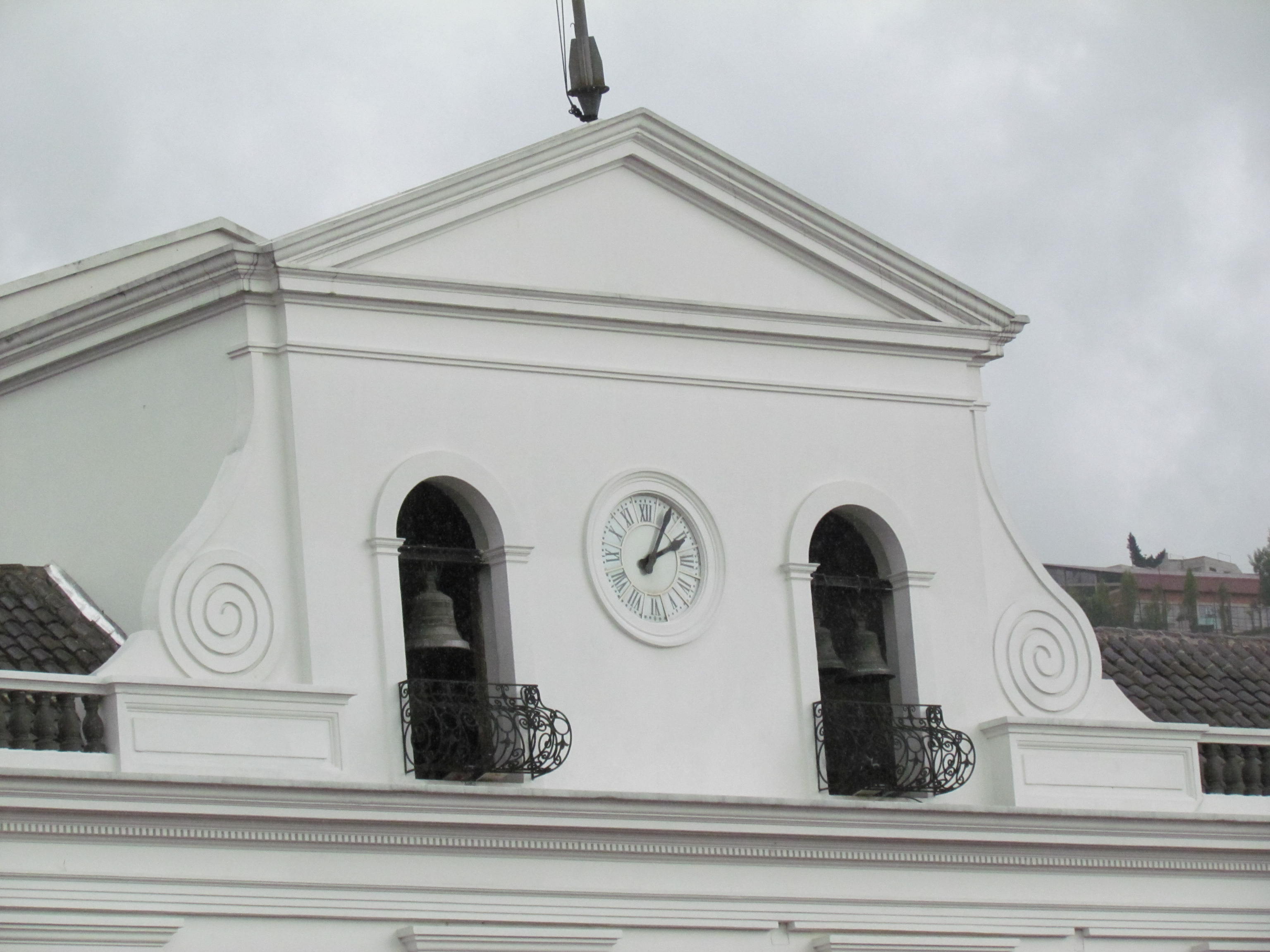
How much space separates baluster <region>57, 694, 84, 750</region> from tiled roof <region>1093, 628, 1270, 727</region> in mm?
9232

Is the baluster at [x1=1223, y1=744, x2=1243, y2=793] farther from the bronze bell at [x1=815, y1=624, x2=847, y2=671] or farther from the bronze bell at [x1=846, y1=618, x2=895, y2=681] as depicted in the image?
the bronze bell at [x1=815, y1=624, x2=847, y2=671]

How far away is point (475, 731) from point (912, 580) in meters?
3.91

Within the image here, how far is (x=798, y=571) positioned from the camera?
66.2 ft

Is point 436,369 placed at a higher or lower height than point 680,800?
higher

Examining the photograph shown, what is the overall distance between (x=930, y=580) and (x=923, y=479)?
793 mm

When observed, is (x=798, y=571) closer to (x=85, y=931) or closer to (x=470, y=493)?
(x=470, y=493)

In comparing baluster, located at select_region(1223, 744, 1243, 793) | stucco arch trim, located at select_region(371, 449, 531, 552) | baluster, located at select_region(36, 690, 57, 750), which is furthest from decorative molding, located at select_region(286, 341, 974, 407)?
baluster, located at select_region(1223, 744, 1243, 793)

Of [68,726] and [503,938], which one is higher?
[68,726]

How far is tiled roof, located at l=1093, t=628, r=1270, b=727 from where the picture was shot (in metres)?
22.6

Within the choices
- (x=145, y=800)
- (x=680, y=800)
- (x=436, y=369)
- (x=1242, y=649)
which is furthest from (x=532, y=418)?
(x=1242, y=649)

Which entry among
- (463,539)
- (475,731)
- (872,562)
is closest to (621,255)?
(463,539)

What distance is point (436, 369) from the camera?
750 inches

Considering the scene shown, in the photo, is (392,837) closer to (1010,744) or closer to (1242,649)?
(1010,744)

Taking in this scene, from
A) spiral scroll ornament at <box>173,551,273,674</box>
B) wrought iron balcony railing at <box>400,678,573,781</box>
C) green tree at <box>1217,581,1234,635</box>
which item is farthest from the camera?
green tree at <box>1217,581,1234,635</box>
